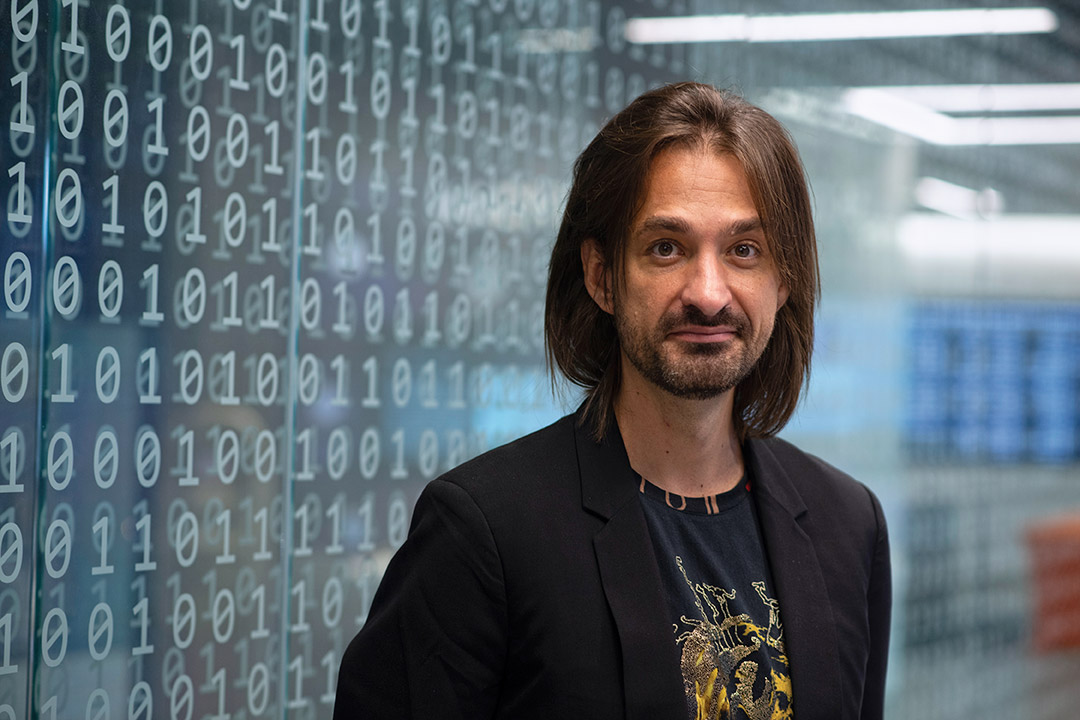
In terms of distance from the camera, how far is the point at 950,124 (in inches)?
172

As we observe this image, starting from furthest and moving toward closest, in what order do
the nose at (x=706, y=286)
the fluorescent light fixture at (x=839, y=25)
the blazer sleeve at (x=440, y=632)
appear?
the fluorescent light fixture at (x=839, y=25) → the nose at (x=706, y=286) → the blazer sleeve at (x=440, y=632)

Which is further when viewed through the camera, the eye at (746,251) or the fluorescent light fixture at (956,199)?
the fluorescent light fixture at (956,199)

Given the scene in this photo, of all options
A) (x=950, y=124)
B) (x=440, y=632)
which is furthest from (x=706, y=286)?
(x=950, y=124)

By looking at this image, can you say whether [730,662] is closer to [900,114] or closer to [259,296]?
[259,296]

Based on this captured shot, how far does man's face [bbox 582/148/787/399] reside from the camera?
61.2 inches

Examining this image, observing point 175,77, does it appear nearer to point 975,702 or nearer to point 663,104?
point 663,104

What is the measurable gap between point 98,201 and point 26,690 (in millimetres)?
719

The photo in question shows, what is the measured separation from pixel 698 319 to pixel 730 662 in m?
0.44

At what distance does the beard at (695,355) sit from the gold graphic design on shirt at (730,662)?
9.1 inches

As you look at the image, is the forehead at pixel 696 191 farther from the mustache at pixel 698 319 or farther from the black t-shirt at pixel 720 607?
the black t-shirt at pixel 720 607

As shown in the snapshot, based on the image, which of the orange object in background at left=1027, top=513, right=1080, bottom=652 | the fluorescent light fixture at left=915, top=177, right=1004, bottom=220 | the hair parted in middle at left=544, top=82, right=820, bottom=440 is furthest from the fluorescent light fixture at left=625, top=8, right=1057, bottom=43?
the orange object in background at left=1027, top=513, right=1080, bottom=652

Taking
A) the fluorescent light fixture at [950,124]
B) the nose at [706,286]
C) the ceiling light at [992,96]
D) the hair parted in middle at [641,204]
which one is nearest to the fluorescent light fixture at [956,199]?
the fluorescent light fixture at [950,124]

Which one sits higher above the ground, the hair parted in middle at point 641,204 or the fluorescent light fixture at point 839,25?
the fluorescent light fixture at point 839,25

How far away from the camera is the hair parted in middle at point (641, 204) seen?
1.62 meters
